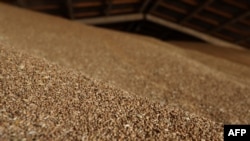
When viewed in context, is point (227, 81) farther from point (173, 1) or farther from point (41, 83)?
point (173, 1)

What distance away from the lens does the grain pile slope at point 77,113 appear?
3.26m

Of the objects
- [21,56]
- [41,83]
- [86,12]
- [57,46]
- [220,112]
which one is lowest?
[220,112]

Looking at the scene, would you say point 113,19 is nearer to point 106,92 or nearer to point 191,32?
point 191,32

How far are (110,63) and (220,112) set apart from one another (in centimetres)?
278

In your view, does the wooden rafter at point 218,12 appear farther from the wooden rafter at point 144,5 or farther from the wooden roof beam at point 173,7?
the wooden rafter at point 144,5

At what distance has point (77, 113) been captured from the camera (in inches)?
144

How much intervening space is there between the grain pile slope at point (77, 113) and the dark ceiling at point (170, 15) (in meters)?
8.40

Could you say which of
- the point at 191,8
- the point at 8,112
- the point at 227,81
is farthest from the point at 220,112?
the point at 191,8

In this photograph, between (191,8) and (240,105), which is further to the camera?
(191,8)

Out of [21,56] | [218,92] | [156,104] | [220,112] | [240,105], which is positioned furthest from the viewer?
[218,92]

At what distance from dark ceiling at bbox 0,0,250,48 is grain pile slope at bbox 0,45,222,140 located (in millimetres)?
8395

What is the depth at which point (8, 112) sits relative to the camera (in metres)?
3.38

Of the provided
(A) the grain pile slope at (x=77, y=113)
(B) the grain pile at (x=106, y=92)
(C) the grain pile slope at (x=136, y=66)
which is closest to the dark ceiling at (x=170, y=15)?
(C) the grain pile slope at (x=136, y=66)

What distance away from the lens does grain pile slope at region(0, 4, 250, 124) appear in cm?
636
